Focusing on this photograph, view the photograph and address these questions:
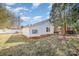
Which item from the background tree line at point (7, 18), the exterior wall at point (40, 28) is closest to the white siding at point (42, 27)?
the exterior wall at point (40, 28)

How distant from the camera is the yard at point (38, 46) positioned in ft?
7.06

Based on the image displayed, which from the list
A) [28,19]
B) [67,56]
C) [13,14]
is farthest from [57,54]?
[13,14]

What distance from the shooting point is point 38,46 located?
7.13ft

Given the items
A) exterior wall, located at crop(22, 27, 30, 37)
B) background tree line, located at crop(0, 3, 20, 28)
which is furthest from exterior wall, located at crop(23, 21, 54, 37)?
background tree line, located at crop(0, 3, 20, 28)

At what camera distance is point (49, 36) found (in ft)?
7.17

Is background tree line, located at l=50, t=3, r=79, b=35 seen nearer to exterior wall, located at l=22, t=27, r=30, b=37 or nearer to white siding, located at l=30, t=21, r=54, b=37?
white siding, located at l=30, t=21, r=54, b=37

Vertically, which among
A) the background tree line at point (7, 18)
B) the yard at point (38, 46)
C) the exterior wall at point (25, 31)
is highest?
the background tree line at point (7, 18)

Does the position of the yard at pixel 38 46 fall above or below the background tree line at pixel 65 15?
below

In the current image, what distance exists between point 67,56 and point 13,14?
2.54 ft

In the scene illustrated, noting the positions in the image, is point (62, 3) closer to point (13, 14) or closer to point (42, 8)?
point (42, 8)

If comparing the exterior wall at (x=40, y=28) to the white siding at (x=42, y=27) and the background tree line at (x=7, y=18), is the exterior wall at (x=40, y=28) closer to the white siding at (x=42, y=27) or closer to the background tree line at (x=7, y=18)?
the white siding at (x=42, y=27)

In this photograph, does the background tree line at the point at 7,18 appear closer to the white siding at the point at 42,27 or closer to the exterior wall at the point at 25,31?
the exterior wall at the point at 25,31

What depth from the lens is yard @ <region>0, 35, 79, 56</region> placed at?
215 cm

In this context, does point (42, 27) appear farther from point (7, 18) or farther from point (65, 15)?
point (7, 18)
